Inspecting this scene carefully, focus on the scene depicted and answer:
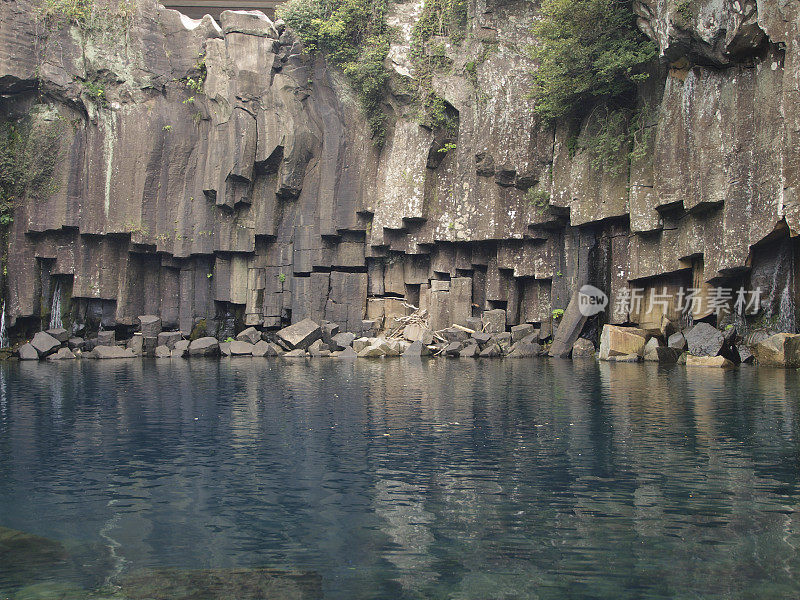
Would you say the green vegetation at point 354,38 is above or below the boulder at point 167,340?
above

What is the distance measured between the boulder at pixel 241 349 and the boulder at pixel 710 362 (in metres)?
19.2

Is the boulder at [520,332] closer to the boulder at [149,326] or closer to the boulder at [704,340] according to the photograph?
the boulder at [704,340]

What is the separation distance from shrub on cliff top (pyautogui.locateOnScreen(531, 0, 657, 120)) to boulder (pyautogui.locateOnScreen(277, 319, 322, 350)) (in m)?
14.2

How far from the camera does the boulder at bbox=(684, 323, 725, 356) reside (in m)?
22.5

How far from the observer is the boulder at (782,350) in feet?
67.4

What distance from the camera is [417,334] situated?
106 feet

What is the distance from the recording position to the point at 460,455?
9.89m

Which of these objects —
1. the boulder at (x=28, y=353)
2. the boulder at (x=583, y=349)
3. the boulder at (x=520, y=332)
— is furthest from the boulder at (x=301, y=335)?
the boulder at (x=583, y=349)

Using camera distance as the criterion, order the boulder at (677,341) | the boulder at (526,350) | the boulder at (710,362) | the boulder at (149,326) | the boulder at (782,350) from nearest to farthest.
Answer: the boulder at (782,350), the boulder at (710,362), the boulder at (677,341), the boulder at (526,350), the boulder at (149,326)

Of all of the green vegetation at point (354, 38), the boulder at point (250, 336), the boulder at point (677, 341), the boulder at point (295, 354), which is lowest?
the boulder at point (295, 354)

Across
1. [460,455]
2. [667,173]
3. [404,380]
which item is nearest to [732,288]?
[667,173]

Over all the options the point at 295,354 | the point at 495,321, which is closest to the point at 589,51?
the point at 495,321

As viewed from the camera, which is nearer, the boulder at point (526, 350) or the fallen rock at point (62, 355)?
the boulder at point (526, 350)

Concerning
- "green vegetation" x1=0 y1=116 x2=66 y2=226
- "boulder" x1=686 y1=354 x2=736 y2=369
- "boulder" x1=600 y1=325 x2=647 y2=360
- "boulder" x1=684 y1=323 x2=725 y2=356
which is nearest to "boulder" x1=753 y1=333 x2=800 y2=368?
"boulder" x1=686 y1=354 x2=736 y2=369
